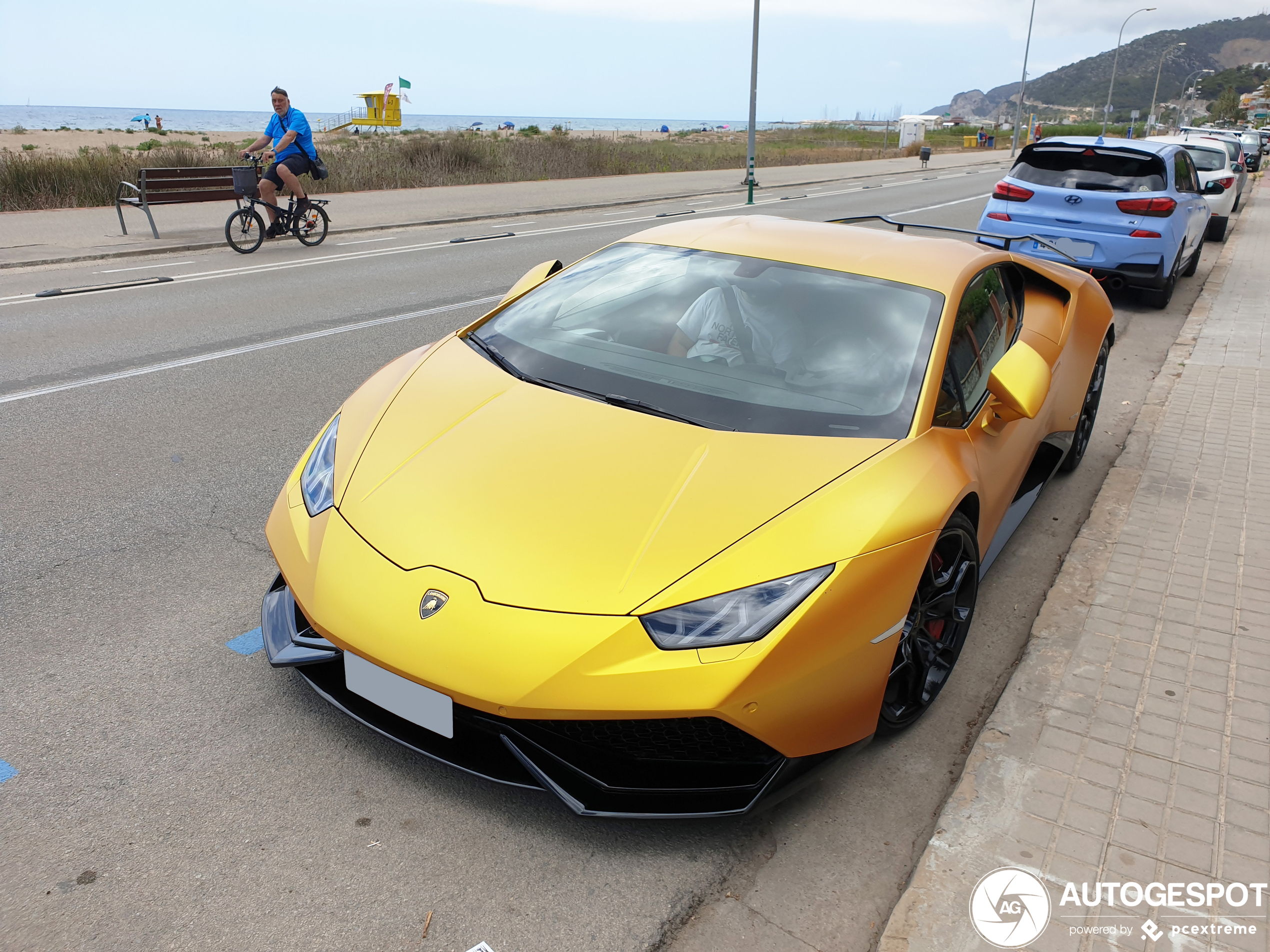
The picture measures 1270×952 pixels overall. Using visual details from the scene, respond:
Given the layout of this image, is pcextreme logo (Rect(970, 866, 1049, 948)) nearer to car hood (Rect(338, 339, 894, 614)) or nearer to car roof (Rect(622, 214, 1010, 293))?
car hood (Rect(338, 339, 894, 614))

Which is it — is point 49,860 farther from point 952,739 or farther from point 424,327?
point 424,327

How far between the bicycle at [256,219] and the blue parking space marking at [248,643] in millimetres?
9784

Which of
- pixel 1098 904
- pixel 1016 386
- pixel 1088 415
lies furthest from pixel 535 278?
pixel 1088 415

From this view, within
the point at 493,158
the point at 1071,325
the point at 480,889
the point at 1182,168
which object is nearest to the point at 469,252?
the point at 1182,168

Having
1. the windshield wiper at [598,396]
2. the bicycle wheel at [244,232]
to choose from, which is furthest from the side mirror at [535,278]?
the bicycle wheel at [244,232]

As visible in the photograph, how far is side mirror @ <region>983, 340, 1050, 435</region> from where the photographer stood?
3025 millimetres

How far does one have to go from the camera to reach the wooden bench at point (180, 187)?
1197 cm

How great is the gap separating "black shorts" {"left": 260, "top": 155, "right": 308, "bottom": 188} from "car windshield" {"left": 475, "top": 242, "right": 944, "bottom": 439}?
32.0ft

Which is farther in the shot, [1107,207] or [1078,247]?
[1078,247]

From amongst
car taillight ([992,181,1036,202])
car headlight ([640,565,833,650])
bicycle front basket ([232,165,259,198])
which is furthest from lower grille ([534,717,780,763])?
bicycle front basket ([232,165,259,198])

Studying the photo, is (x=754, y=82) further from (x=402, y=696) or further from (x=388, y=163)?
(x=402, y=696)

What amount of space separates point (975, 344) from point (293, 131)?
11.2 metres

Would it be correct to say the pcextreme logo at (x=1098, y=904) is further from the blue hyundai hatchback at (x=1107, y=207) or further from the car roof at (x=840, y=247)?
the blue hyundai hatchback at (x=1107, y=207)

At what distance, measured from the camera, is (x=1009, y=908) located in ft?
6.96
